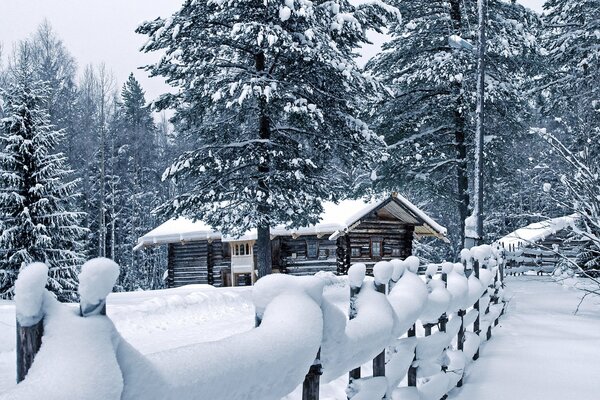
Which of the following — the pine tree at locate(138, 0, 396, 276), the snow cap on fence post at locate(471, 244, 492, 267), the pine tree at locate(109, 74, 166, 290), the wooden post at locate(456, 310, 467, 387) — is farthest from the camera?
the pine tree at locate(109, 74, 166, 290)

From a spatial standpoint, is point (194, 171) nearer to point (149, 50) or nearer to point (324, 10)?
point (149, 50)

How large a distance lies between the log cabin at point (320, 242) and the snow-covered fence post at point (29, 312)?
71.3ft

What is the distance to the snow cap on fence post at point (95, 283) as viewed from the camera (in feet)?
3.78

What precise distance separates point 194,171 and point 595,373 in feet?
33.1

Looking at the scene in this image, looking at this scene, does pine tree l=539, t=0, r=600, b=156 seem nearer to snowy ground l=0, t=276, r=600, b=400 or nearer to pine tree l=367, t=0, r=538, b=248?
pine tree l=367, t=0, r=538, b=248

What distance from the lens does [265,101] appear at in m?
13.1

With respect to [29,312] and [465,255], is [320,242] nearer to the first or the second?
[465,255]

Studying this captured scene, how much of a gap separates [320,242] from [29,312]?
24815 mm

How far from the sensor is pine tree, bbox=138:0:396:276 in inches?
499

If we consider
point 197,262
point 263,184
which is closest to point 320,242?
point 197,262

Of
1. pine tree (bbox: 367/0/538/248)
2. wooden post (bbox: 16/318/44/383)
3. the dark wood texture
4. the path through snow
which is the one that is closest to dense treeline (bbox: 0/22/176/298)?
the dark wood texture

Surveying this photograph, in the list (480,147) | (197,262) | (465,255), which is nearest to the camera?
(465,255)

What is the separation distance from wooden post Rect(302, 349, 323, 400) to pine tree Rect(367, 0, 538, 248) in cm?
1620

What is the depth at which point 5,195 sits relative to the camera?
18.6 metres
